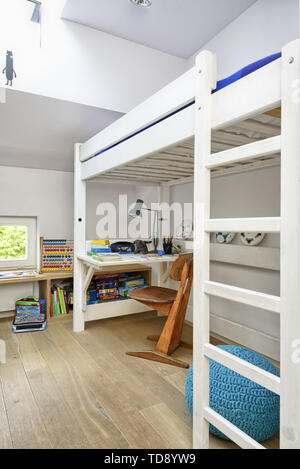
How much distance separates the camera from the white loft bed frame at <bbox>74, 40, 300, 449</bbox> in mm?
880

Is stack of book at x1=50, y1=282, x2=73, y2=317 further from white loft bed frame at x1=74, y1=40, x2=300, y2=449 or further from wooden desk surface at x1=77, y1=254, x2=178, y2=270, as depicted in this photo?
white loft bed frame at x1=74, y1=40, x2=300, y2=449

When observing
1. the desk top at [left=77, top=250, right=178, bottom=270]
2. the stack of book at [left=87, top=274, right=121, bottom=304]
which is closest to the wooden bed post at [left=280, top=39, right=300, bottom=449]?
the desk top at [left=77, top=250, right=178, bottom=270]

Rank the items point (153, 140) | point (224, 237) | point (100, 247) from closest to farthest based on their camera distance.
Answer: point (153, 140) → point (224, 237) → point (100, 247)

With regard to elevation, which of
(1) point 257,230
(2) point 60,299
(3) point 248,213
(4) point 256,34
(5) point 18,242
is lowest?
(2) point 60,299

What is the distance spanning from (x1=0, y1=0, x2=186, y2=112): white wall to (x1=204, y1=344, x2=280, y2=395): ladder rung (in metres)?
2.03

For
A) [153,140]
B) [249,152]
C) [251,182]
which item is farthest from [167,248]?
[249,152]

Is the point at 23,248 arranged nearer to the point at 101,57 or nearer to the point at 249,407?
the point at 101,57

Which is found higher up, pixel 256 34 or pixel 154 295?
pixel 256 34

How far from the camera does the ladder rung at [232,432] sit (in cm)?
97

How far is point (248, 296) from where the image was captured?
3.31ft

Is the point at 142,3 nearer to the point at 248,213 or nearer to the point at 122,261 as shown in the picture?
the point at 248,213

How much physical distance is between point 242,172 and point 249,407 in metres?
1.65

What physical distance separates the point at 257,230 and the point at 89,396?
52.2 inches

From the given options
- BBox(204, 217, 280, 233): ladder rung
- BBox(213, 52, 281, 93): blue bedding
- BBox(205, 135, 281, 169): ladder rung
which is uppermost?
BBox(213, 52, 281, 93): blue bedding
